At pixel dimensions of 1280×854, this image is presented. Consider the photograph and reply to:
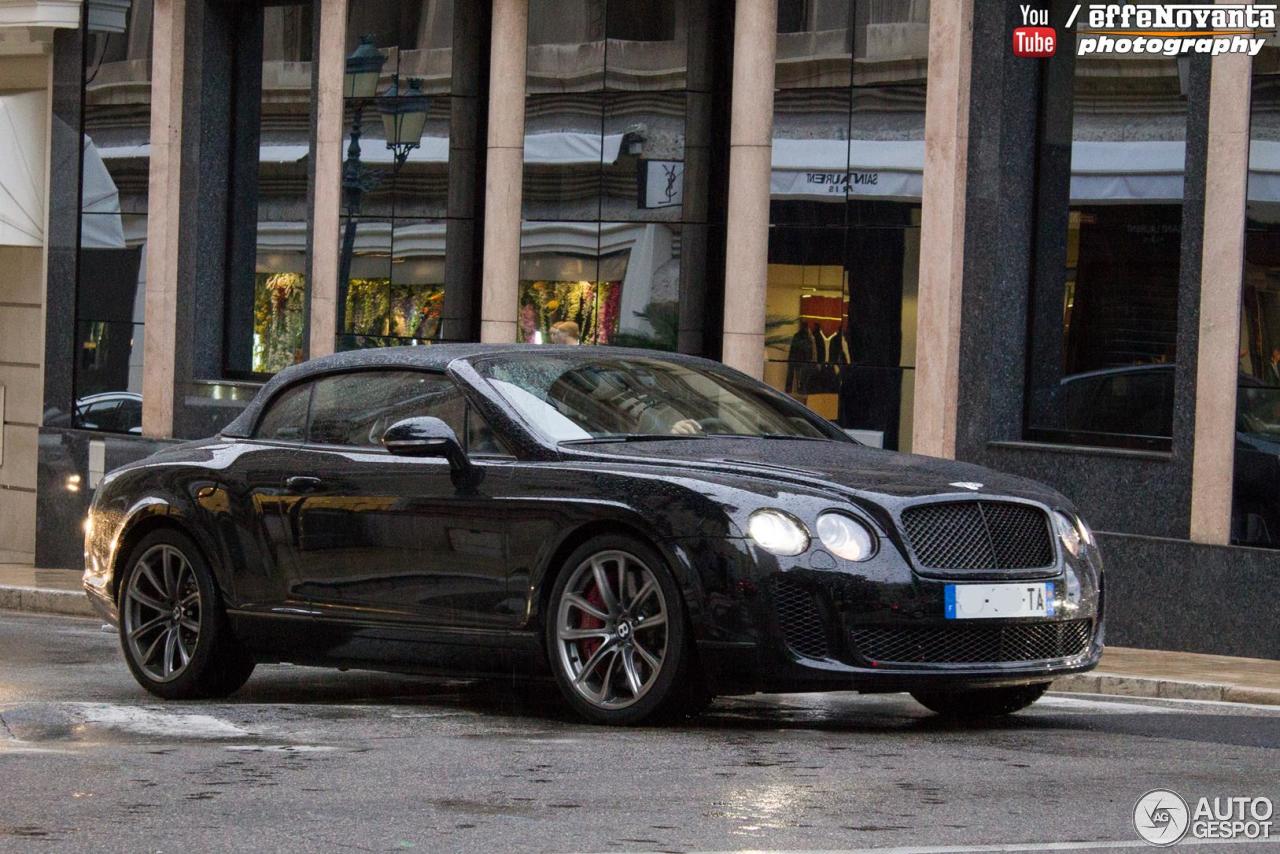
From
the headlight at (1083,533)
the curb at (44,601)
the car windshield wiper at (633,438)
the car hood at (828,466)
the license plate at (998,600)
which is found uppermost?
the car windshield wiper at (633,438)

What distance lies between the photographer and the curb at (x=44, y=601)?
723 inches

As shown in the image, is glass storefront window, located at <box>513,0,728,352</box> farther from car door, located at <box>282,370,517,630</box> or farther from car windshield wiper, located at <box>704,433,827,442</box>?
car windshield wiper, located at <box>704,433,827,442</box>

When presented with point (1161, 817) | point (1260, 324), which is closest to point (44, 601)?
point (1260, 324)

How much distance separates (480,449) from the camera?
360 inches

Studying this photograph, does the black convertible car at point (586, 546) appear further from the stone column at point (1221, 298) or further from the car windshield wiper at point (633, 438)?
the stone column at point (1221, 298)

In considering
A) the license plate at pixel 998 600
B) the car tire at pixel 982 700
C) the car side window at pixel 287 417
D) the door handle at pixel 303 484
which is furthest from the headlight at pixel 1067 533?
the car side window at pixel 287 417

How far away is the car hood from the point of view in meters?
8.29

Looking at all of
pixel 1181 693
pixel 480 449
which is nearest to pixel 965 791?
pixel 480 449

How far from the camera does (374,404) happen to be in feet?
31.9

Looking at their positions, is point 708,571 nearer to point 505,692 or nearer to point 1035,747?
point 1035,747

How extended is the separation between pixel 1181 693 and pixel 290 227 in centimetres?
1335

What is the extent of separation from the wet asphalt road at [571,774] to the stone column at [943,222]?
763 cm
